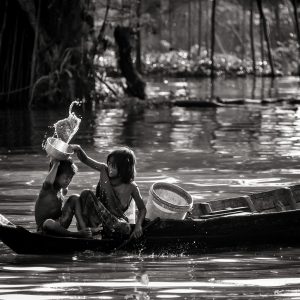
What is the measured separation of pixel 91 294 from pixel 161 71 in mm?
45316

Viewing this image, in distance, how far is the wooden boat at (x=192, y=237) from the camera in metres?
9.55

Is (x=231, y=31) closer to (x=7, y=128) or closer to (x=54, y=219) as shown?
(x=7, y=128)

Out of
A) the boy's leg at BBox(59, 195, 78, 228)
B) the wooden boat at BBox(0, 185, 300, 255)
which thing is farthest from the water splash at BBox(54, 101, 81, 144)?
the wooden boat at BBox(0, 185, 300, 255)

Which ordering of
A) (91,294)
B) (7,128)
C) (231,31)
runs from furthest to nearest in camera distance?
(231,31), (7,128), (91,294)

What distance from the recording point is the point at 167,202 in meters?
10.0

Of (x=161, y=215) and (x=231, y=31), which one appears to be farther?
(x=231, y=31)

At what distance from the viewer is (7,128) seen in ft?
73.2

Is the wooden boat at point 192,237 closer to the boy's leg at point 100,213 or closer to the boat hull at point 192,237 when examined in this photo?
the boat hull at point 192,237

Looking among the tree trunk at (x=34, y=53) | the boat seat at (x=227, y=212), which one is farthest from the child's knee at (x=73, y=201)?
the tree trunk at (x=34, y=53)

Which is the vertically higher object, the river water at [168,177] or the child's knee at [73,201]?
the child's knee at [73,201]

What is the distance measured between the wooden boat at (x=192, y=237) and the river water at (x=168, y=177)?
10 centimetres

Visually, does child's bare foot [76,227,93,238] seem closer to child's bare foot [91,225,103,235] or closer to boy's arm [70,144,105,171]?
child's bare foot [91,225,103,235]

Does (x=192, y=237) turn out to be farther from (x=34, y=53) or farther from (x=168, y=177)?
(x=34, y=53)

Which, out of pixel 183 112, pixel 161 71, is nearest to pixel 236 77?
pixel 161 71
